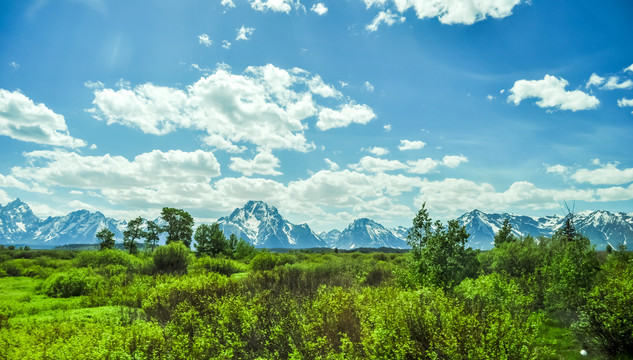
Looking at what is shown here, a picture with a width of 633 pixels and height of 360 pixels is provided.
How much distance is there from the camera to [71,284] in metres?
26.9

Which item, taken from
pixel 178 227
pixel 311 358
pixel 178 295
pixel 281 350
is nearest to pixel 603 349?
pixel 311 358

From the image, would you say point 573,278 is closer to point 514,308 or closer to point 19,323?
point 514,308

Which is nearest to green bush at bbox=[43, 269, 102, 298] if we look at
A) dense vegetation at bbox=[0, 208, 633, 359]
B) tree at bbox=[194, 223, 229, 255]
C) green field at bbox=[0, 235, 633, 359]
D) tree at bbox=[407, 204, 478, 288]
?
dense vegetation at bbox=[0, 208, 633, 359]

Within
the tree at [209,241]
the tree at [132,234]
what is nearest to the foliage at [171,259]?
the tree at [209,241]

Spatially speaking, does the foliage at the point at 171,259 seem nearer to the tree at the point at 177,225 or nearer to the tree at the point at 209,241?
the tree at the point at 209,241

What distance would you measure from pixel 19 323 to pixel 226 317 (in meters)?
11.6

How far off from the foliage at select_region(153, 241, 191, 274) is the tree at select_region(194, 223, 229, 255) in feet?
99.0

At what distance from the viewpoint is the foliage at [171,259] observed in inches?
1508

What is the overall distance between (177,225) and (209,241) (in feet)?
30.8

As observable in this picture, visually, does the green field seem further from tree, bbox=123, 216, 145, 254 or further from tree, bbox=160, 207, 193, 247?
tree, bbox=123, 216, 145, 254

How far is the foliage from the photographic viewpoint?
1508 inches

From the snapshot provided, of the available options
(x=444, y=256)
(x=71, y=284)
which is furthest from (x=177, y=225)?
(x=444, y=256)

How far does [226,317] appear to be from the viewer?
44.3ft

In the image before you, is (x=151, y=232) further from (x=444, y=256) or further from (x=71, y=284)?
(x=444, y=256)
